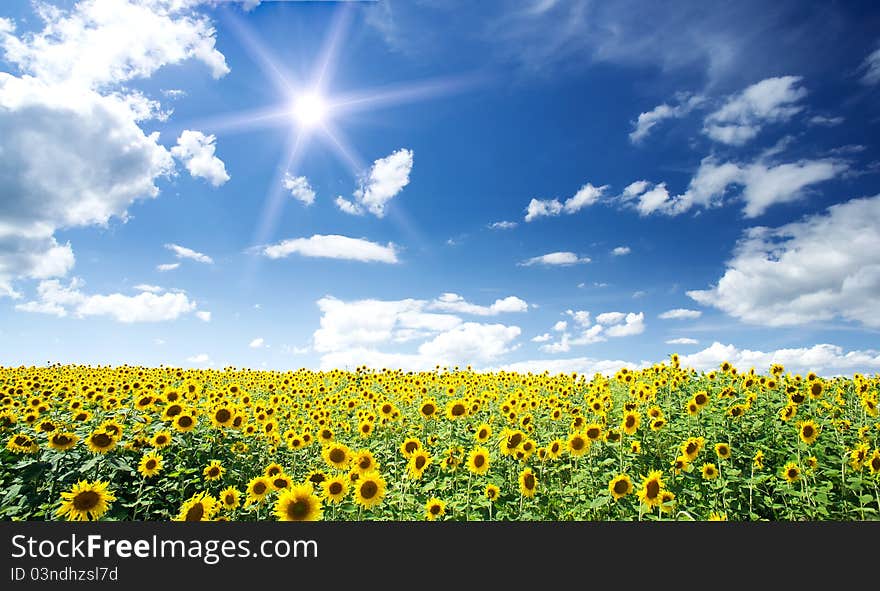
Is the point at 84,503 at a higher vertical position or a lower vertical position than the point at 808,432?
lower

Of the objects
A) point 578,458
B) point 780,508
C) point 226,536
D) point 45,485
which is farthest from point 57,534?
point 780,508

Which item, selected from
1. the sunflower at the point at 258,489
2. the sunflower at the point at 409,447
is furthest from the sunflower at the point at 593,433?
the sunflower at the point at 258,489

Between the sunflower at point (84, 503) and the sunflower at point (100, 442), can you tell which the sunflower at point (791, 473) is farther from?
the sunflower at point (100, 442)

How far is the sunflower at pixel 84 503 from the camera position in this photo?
19.7ft

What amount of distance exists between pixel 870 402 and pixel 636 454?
5196 millimetres

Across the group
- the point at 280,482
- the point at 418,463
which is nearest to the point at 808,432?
the point at 418,463

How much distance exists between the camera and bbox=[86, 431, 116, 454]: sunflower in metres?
7.39

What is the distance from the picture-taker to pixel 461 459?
7844mm

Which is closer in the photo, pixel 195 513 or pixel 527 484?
pixel 195 513

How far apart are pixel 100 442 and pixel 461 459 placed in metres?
5.41

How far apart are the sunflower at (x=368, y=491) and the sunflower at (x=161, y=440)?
12.7 ft

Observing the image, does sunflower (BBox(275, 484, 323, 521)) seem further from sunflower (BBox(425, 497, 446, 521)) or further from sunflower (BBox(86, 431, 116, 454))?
sunflower (BBox(86, 431, 116, 454))

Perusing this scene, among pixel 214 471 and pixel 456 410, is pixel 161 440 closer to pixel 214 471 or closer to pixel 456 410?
pixel 214 471

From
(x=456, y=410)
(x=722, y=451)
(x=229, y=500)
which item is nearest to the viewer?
(x=229, y=500)
